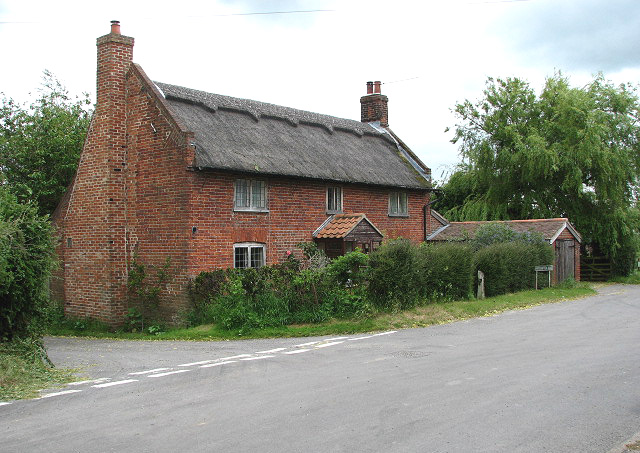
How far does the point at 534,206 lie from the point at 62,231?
24.7 metres

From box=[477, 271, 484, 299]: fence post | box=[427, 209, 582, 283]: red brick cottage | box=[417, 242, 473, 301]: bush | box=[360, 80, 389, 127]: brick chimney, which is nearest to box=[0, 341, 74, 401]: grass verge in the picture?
box=[417, 242, 473, 301]: bush

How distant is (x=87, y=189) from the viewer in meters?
20.7

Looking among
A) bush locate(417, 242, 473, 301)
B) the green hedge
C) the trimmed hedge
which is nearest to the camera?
the green hedge

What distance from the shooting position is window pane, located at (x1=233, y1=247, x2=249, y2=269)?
64.2 ft

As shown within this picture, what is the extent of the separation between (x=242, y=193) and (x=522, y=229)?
14.7 meters

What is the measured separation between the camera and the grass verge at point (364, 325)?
1574 centimetres

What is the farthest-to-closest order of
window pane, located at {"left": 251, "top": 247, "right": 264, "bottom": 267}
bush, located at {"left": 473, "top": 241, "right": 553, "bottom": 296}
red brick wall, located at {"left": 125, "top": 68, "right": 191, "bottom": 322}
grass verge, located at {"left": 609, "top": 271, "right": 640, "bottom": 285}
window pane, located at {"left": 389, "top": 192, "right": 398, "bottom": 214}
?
1. grass verge, located at {"left": 609, "top": 271, "right": 640, "bottom": 285}
2. window pane, located at {"left": 389, "top": 192, "right": 398, "bottom": 214}
3. bush, located at {"left": 473, "top": 241, "right": 553, "bottom": 296}
4. window pane, located at {"left": 251, "top": 247, "right": 264, "bottom": 267}
5. red brick wall, located at {"left": 125, "top": 68, "right": 191, "bottom": 322}

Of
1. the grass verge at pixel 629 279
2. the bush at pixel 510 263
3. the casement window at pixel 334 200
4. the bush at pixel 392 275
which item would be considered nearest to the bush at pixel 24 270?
the bush at pixel 392 275

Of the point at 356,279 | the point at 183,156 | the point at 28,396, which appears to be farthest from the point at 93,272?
the point at 28,396

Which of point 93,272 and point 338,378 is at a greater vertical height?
point 93,272

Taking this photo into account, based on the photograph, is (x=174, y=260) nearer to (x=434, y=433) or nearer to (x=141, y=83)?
(x=141, y=83)

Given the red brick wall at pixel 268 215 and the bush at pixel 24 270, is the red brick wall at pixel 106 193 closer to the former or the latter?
the red brick wall at pixel 268 215

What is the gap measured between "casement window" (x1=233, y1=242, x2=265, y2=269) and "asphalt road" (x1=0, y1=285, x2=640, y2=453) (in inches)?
228

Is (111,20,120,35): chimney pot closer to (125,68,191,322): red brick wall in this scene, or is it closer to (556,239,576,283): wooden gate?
(125,68,191,322): red brick wall
